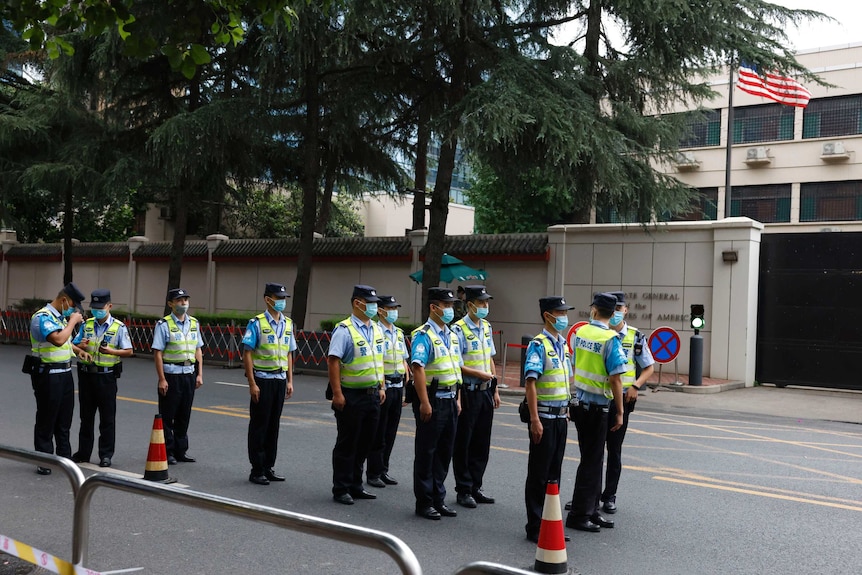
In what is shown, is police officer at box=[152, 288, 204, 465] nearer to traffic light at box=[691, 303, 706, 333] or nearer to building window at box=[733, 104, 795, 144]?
traffic light at box=[691, 303, 706, 333]

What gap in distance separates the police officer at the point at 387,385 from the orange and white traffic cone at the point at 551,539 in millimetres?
3162

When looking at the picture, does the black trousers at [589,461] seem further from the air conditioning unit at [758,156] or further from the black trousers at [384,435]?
the air conditioning unit at [758,156]

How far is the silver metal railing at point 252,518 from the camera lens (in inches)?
121

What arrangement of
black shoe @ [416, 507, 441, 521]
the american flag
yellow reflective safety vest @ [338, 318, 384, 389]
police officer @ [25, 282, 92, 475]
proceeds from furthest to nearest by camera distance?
the american flag
police officer @ [25, 282, 92, 475]
yellow reflective safety vest @ [338, 318, 384, 389]
black shoe @ [416, 507, 441, 521]

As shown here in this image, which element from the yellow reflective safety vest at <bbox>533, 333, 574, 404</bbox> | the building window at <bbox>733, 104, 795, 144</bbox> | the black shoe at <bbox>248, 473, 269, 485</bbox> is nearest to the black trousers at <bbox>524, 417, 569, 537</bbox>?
→ the yellow reflective safety vest at <bbox>533, 333, 574, 404</bbox>

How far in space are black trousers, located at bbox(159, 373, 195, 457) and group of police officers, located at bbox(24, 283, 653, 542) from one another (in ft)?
0.04

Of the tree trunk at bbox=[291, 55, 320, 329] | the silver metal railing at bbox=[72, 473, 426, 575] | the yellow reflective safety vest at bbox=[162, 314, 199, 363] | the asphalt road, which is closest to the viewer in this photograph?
the silver metal railing at bbox=[72, 473, 426, 575]

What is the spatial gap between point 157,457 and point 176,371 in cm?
174

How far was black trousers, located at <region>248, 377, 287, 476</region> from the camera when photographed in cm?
864

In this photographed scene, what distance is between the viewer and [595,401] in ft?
23.6

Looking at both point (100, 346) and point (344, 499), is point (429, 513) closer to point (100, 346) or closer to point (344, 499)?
point (344, 499)

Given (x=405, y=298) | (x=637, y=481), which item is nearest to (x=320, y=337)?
(x=405, y=298)

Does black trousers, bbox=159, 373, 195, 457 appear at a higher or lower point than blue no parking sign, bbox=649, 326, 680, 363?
lower

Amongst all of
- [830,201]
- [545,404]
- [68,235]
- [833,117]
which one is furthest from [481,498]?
[833,117]
